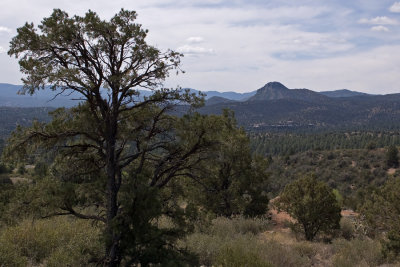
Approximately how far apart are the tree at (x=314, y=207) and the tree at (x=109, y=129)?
27.1 ft

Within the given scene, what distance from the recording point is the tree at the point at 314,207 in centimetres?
1238

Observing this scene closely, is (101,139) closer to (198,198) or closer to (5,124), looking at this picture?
(198,198)

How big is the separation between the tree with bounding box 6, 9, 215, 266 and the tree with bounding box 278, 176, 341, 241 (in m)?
8.25

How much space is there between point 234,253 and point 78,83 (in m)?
4.59

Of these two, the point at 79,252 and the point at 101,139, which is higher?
the point at 101,139

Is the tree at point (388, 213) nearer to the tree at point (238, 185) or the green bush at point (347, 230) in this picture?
the green bush at point (347, 230)

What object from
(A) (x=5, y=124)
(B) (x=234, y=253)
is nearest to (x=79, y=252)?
(B) (x=234, y=253)

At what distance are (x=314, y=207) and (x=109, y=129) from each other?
9854 millimetres

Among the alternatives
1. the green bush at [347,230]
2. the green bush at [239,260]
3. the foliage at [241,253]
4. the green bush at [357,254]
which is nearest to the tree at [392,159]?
the green bush at [347,230]

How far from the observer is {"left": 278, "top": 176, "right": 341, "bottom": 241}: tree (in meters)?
12.4

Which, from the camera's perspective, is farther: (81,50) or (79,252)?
(79,252)

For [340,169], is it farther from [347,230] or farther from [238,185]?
[238,185]

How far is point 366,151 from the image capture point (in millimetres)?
57750

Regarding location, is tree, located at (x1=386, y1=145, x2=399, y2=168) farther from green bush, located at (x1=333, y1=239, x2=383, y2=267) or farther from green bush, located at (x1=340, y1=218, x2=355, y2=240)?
green bush, located at (x1=333, y1=239, x2=383, y2=267)
